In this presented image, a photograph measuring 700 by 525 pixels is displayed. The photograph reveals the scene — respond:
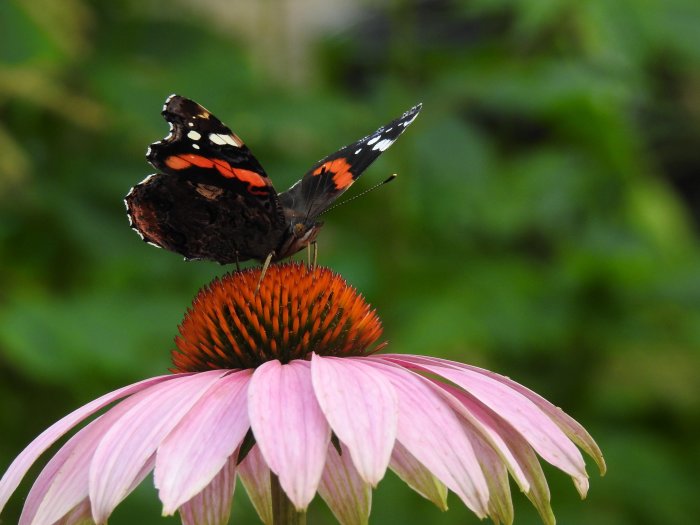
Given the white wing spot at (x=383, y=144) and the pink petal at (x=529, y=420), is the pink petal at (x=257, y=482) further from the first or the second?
the white wing spot at (x=383, y=144)

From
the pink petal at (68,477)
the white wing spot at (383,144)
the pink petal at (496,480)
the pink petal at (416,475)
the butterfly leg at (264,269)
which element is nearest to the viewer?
the pink petal at (68,477)

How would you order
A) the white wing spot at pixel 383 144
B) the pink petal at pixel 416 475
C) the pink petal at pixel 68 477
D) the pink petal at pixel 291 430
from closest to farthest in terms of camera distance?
1. the pink petal at pixel 291 430
2. the pink petal at pixel 68 477
3. the pink petal at pixel 416 475
4. the white wing spot at pixel 383 144

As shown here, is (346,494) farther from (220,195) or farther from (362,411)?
(220,195)

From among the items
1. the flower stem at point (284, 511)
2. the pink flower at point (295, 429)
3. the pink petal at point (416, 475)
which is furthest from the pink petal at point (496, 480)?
the flower stem at point (284, 511)

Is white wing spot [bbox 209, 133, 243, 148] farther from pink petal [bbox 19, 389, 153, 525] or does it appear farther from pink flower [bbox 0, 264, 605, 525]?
pink petal [bbox 19, 389, 153, 525]

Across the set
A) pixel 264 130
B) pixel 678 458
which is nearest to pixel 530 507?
pixel 678 458
